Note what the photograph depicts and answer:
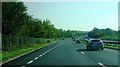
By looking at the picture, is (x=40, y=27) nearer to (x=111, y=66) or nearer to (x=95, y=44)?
(x=95, y=44)

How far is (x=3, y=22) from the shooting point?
41812 mm

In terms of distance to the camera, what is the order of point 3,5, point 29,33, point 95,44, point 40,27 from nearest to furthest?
point 95,44 → point 3,5 → point 29,33 → point 40,27

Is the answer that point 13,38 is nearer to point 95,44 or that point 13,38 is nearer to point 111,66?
point 95,44

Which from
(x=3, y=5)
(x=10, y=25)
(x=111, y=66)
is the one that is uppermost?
(x=3, y=5)

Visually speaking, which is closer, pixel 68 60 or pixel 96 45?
pixel 68 60

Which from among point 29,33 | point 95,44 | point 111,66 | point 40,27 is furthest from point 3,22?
point 40,27

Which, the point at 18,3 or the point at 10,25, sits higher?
the point at 18,3

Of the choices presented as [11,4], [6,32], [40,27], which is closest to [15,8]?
[11,4]

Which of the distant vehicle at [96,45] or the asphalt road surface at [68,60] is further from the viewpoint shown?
the distant vehicle at [96,45]

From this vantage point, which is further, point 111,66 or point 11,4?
point 11,4

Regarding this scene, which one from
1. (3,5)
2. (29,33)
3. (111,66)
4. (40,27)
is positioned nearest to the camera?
(111,66)

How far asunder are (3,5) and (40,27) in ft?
199

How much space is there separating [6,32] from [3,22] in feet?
6.46

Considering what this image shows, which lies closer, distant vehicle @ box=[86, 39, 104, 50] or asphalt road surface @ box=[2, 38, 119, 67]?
asphalt road surface @ box=[2, 38, 119, 67]
